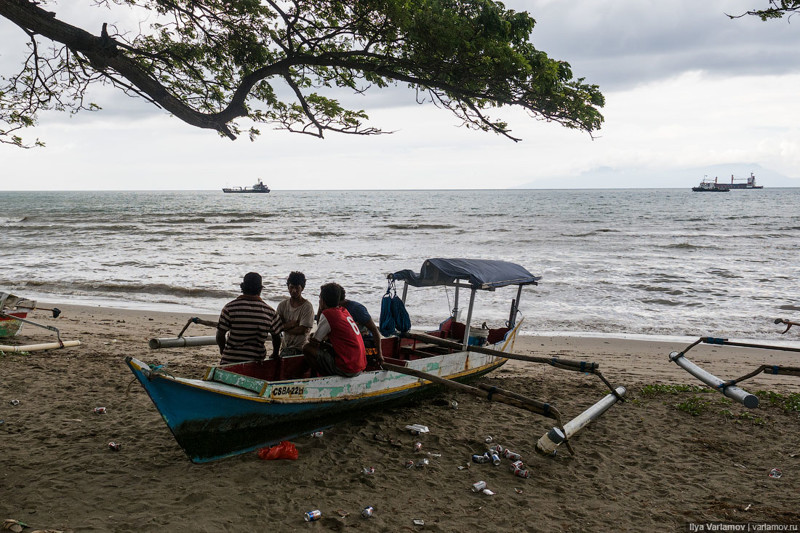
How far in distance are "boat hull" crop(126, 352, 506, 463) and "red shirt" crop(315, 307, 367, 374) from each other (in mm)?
190

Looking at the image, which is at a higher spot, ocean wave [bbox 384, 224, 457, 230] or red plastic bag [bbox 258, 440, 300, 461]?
ocean wave [bbox 384, 224, 457, 230]

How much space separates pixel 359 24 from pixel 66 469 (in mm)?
5606

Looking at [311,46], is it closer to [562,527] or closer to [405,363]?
[405,363]

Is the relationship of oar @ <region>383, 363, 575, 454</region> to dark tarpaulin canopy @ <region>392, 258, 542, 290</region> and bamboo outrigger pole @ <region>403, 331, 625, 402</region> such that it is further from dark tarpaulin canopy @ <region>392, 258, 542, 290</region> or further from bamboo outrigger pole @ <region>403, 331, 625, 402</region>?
dark tarpaulin canopy @ <region>392, 258, 542, 290</region>

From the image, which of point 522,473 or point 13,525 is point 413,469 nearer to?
point 522,473

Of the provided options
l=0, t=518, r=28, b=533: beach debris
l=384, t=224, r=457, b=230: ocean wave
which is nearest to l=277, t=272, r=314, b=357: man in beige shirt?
l=0, t=518, r=28, b=533: beach debris

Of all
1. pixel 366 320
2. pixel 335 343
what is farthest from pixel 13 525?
pixel 366 320

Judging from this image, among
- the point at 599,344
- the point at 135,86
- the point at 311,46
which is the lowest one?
the point at 599,344

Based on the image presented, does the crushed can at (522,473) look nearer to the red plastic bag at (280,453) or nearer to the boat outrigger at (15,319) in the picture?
the red plastic bag at (280,453)

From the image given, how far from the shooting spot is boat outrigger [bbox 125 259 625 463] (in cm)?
545

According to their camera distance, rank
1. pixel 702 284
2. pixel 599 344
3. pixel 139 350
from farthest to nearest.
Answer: pixel 702 284 → pixel 599 344 → pixel 139 350

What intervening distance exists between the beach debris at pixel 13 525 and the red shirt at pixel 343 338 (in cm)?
330

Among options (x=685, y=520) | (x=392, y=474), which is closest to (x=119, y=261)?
(x=392, y=474)

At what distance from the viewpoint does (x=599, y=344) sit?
12.9 m
